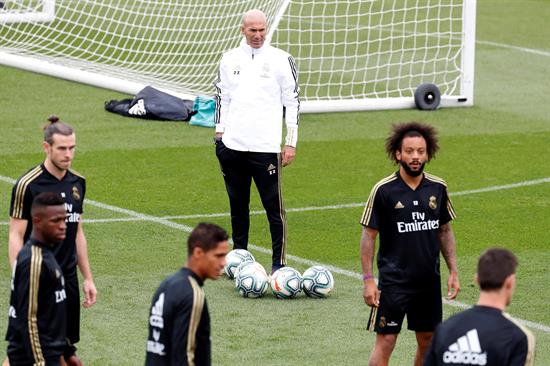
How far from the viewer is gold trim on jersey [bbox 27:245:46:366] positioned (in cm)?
720

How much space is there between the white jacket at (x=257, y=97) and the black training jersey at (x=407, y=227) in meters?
3.10

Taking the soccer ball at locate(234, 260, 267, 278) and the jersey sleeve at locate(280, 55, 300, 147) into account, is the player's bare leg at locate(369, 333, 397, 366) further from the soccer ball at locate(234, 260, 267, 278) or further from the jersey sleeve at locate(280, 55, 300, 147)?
the jersey sleeve at locate(280, 55, 300, 147)

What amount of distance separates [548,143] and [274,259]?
728 cm

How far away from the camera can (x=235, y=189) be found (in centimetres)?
1202

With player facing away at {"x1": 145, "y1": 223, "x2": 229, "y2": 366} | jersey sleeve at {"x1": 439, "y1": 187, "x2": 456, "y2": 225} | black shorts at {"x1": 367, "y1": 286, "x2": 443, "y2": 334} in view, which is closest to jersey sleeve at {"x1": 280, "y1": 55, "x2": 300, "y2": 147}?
jersey sleeve at {"x1": 439, "y1": 187, "x2": 456, "y2": 225}

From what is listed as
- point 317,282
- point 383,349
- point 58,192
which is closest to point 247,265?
point 317,282

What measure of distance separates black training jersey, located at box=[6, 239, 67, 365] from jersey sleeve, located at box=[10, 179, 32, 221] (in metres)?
1.09

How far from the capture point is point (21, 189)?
27.6ft

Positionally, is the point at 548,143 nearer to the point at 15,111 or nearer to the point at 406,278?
the point at 15,111

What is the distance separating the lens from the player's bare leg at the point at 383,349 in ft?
29.0

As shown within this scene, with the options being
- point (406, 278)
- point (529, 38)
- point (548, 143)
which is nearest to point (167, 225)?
point (406, 278)

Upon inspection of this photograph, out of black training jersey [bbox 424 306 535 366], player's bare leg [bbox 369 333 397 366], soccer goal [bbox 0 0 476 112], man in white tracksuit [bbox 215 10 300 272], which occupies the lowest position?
player's bare leg [bbox 369 333 397 366]

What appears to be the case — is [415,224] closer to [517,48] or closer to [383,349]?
[383,349]

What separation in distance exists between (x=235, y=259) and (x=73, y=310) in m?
3.28
